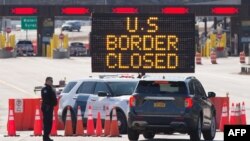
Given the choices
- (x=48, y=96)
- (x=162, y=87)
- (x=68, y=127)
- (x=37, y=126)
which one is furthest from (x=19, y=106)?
(x=162, y=87)

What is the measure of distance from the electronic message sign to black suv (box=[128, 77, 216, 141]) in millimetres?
6622

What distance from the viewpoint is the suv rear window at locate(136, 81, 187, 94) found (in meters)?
24.1

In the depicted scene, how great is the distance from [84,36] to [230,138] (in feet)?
487

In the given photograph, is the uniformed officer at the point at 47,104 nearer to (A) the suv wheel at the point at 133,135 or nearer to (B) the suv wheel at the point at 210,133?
(A) the suv wheel at the point at 133,135

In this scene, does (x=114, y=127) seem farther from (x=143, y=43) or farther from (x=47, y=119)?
(x=143, y=43)

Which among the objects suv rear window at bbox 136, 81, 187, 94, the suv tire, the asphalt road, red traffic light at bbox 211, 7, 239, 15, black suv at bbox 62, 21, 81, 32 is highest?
red traffic light at bbox 211, 7, 239, 15

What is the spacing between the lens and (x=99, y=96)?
92.2 ft

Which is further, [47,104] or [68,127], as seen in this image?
[68,127]

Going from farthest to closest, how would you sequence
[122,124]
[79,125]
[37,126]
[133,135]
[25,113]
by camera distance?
[25,113]
[122,124]
[37,126]
[79,125]
[133,135]

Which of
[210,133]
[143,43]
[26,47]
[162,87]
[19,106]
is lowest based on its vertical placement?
[210,133]

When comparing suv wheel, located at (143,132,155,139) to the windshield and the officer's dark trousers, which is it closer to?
the windshield

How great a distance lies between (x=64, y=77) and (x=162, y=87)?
35276 mm

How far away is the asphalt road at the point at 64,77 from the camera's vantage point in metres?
44.6

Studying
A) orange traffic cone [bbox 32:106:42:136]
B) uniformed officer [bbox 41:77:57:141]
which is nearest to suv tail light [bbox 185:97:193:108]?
uniformed officer [bbox 41:77:57:141]
